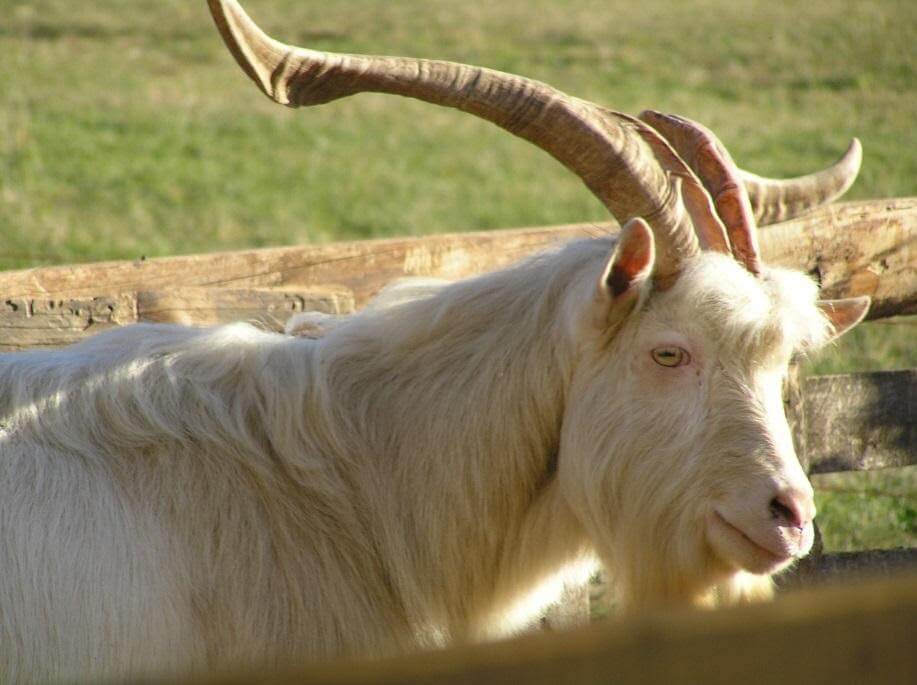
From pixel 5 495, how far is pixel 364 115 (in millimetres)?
12632

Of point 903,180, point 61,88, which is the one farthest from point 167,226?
point 903,180

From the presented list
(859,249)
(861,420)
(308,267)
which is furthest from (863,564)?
(308,267)

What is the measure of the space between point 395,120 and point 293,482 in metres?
12.4

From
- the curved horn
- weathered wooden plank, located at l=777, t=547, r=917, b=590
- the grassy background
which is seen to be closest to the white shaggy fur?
the curved horn

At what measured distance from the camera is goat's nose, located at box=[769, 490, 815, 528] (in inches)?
120

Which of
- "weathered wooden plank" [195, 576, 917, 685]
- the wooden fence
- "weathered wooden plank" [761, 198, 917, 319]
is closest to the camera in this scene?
"weathered wooden plank" [195, 576, 917, 685]

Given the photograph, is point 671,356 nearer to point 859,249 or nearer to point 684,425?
point 684,425

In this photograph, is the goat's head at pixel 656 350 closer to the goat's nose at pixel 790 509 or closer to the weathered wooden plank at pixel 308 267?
the goat's nose at pixel 790 509

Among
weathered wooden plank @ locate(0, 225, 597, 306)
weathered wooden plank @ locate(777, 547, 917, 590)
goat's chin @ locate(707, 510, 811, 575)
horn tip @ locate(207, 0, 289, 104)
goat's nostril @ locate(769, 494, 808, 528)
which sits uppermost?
horn tip @ locate(207, 0, 289, 104)

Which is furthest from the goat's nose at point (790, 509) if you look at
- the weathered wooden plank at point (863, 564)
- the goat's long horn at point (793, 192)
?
the weathered wooden plank at point (863, 564)

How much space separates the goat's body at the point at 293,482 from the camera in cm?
309

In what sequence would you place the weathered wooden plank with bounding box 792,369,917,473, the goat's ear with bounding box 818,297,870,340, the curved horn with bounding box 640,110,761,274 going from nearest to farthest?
the curved horn with bounding box 640,110,761,274
the goat's ear with bounding box 818,297,870,340
the weathered wooden plank with bounding box 792,369,917,473

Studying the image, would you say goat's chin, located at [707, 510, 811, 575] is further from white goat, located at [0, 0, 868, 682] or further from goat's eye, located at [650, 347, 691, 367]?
goat's eye, located at [650, 347, 691, 367]

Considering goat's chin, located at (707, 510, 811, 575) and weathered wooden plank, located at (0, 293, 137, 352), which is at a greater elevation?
weathered wooden plank, located at (0, 293, 137, 352)
